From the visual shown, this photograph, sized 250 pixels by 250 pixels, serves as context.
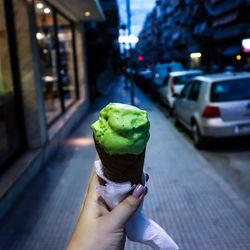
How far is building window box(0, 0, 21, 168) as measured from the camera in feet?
22.6

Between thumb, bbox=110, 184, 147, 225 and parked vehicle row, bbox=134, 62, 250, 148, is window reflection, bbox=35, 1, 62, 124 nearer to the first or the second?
parked vehicle row, bbox=134, 62, 250, 148

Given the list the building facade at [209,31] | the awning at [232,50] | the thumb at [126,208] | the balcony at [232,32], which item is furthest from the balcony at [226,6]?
the thumb at [126,208]

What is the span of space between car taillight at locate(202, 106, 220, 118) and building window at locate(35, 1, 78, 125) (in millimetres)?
3743

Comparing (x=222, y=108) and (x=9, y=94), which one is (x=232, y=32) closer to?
(x=222, y=108)

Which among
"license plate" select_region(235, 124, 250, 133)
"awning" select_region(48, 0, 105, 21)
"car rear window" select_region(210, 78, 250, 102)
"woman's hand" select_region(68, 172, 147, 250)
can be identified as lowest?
"license plate" select_region(235, 124, 250, 133)

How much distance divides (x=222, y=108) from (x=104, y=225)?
678 centimetres

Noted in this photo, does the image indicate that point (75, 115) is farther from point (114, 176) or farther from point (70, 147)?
point (114, 176)

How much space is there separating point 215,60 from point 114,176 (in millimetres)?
55510

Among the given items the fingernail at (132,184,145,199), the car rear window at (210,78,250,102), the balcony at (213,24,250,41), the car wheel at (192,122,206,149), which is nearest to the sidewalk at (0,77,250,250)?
the car wheel at (192,122,206,149)

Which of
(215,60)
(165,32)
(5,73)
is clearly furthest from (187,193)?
(165,32)

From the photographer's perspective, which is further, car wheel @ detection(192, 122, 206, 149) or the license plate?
car wheel @ detection(192, 122, 206, 149)

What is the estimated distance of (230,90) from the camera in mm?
8773

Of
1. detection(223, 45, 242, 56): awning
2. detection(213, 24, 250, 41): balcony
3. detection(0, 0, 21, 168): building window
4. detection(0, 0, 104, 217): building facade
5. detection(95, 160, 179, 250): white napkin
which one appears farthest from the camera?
detection(223, 45, 242, 56): awning

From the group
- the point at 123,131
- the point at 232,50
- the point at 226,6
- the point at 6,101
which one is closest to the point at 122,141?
the point at 123,131
